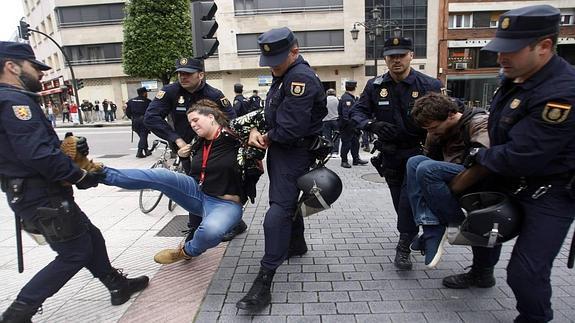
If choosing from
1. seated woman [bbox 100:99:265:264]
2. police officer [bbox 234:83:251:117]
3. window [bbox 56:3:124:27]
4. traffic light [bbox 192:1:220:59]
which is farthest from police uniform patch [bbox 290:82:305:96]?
window [bbox 56:3:124:27]

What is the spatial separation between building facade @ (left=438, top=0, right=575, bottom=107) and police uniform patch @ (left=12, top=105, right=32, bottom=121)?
109 feet

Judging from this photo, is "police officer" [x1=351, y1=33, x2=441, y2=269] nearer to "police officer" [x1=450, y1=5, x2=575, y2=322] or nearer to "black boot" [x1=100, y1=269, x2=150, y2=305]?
"police officer" [x1=450, y1=5, x2=575, y2=322]

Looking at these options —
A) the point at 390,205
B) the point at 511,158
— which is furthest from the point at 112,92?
the point at 511,158

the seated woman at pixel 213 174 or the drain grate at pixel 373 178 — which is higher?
the seated woman at pixel 213 174

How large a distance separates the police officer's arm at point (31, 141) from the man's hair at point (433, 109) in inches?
95.9

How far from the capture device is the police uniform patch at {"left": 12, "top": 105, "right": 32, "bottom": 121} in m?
2.30

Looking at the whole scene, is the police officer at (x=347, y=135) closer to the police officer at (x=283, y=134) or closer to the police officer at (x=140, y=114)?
the police officer at (x=140, y=114)

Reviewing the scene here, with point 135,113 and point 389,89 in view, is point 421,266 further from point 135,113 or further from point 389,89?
point 135,113

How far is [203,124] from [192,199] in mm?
644

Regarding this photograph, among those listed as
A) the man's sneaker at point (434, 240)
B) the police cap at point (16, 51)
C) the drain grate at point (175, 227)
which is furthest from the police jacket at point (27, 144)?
the man's sneaker at point (434, 240)

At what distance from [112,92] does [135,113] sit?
24974mm

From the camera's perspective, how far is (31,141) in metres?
2.30

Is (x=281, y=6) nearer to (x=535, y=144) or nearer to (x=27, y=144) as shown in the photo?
(x=27, y=144)

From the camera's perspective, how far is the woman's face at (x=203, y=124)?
3.18 m
